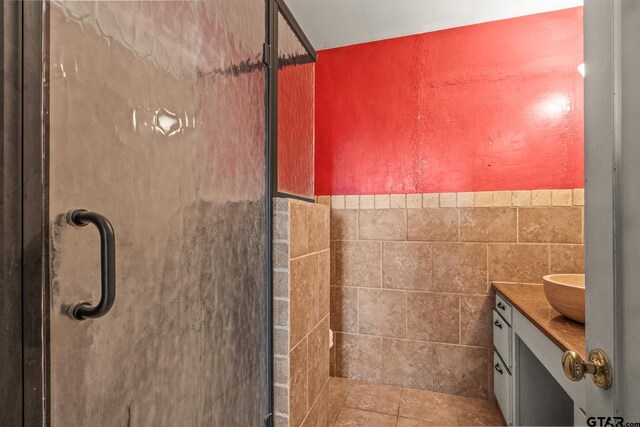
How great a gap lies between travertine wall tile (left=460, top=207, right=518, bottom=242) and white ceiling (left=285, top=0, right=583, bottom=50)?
1347 mm

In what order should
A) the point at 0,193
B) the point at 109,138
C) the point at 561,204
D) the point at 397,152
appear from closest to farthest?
1. the point at 0,193
2. the point at 109,138
3. the point at 561,204
4. the point at 397,152

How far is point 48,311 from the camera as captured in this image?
1.65ft

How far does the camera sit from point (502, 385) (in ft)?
5.88

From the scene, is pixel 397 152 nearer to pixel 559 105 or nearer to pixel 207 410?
pixel 559 105

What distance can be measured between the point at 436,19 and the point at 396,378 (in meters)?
2.62

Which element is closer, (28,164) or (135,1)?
(28,164)

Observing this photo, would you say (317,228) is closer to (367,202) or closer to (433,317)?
(367,202)

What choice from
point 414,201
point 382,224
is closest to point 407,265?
point 382,224

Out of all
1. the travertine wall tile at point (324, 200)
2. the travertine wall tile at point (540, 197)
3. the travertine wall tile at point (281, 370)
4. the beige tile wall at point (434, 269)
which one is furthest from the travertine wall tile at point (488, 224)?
the travertine wall tile at point (281, 370)

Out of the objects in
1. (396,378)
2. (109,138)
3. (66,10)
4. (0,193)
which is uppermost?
(66,10)

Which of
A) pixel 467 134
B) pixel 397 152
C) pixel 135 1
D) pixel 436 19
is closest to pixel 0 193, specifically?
pixel 135 1

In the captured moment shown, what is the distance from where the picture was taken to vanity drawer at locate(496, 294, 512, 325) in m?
1.75

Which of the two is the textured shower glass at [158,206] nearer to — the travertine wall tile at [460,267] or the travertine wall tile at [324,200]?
the travertine wall tile at [324,200]

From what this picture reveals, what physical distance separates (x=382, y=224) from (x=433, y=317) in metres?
0.76
